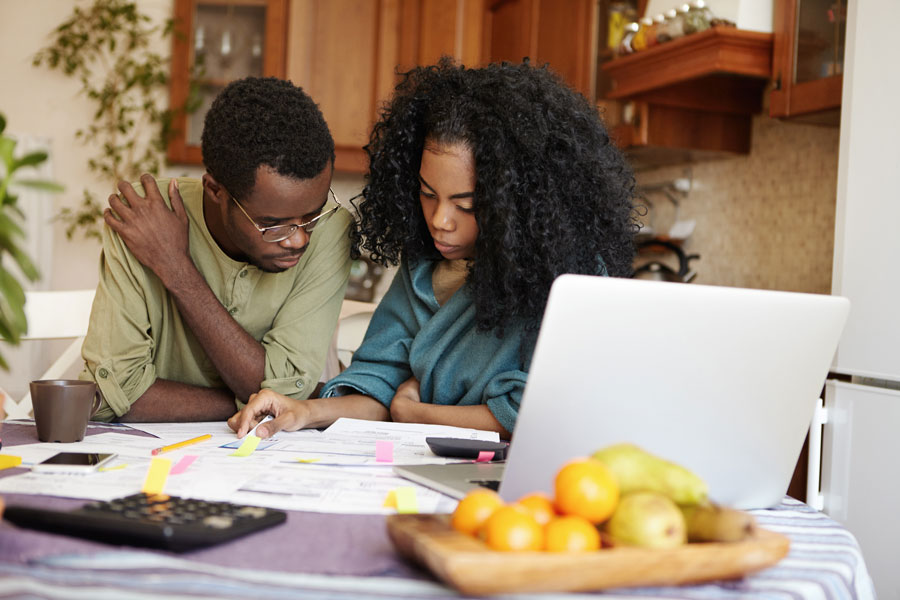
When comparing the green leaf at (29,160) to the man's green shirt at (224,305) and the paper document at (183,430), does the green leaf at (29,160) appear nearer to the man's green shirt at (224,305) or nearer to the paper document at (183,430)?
the paper document at (183,430)

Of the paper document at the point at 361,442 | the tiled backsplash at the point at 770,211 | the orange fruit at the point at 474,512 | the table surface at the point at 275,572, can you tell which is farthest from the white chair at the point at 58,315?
the tiled backsplash at the point at 770,211

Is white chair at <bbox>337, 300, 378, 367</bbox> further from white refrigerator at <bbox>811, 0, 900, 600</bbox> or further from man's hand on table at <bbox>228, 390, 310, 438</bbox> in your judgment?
white refrigerator at <bbox>811, 0, 900, 600</bbox>

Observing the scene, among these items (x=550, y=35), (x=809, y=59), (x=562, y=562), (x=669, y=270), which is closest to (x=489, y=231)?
(x=562, y=562)

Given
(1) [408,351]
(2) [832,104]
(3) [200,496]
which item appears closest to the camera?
(3) [200,496]

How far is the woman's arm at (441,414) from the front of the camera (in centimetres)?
135

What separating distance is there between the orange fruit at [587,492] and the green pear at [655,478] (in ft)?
0.09

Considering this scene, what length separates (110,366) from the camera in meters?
1.42

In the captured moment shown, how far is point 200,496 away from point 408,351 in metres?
0.77

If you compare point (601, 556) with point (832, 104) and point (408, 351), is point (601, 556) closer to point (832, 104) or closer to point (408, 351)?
point (408, 351)

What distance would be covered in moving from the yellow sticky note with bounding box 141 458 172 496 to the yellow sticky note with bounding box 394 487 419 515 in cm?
23

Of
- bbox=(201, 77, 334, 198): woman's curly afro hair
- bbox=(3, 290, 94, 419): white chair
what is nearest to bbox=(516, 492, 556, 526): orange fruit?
bbox=(201, 77, 334, 198): woman's curly afro hair

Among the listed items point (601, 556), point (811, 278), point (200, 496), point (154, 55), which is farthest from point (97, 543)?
point (154, 55)

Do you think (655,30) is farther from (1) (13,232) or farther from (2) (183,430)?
(1) (13,232)

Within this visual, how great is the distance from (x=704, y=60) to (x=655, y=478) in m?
1.89
